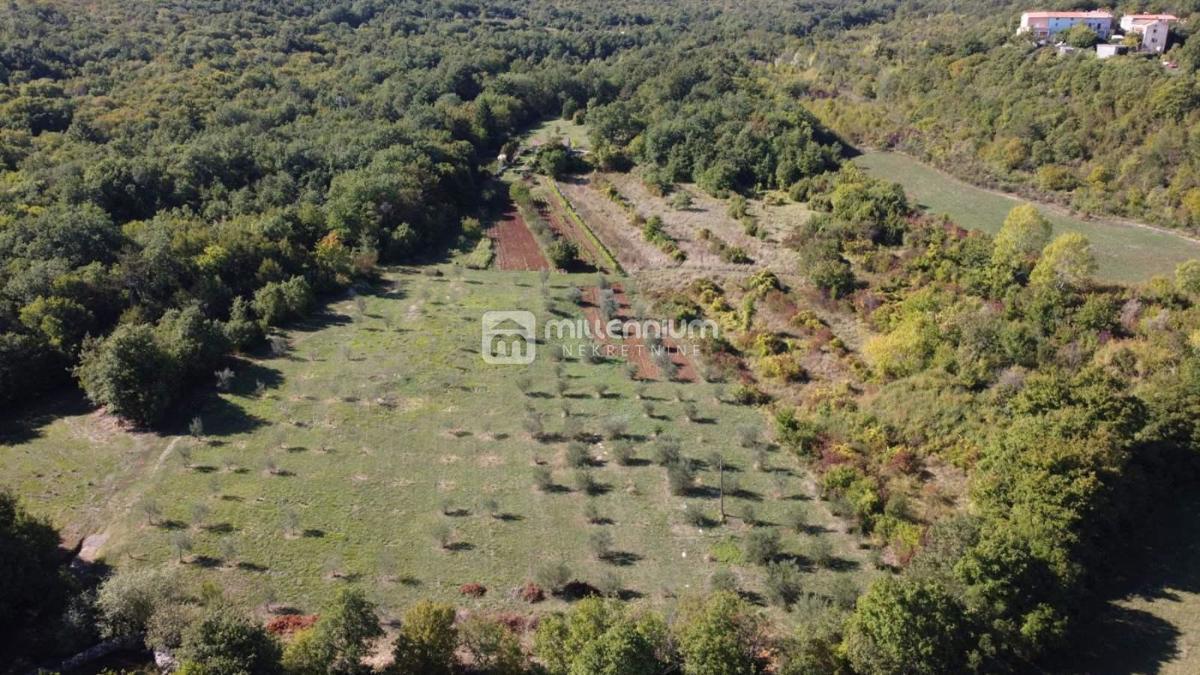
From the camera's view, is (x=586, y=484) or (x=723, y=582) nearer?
(x=723, y=582)

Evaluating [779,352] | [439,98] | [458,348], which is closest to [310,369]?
[458,348]

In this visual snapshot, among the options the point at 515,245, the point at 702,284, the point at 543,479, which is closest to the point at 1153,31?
the point at 702,284

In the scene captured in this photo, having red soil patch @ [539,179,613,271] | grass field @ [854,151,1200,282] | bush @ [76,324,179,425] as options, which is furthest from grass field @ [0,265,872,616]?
grass field @ [854,151,1200,282]

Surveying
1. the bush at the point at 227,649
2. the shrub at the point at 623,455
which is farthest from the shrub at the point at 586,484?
the bush at the point at 227,649

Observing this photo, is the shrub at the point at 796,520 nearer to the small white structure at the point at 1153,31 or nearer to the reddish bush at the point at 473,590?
the reddish bush at the point at 473,590

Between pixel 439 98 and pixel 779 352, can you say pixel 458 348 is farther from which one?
pixel 439 98

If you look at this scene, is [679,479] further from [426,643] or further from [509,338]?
[509,338]
